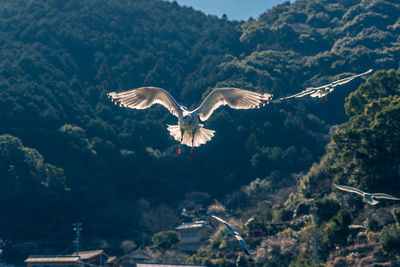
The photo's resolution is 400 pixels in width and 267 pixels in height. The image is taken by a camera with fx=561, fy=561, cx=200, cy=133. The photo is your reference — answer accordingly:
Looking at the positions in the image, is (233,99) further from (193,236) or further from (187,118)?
(193,236)

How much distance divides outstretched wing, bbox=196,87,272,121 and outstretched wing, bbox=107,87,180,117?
1.11 meters

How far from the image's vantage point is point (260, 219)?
5081cm

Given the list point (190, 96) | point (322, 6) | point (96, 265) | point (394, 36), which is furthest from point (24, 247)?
point (322, 6)

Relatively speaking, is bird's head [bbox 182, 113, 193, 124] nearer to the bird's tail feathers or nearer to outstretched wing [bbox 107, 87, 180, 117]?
outstretched wing [bbox 107, 87, 180, 117]

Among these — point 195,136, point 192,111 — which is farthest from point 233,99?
point 195,136

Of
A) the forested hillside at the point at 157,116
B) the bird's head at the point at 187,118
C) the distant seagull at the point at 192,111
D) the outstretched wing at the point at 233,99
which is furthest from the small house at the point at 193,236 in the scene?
the bird's head at the point at 187,118

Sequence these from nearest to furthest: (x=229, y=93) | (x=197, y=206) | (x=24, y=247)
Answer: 1. (x=229, y=93)
2. (x=24, y=247)
3. (x=197, y=206)

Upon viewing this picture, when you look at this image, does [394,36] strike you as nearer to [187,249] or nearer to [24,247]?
[187,249]

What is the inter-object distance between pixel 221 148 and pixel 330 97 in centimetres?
2351

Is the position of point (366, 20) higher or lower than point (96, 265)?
higher

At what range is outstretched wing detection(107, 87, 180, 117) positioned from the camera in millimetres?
20078

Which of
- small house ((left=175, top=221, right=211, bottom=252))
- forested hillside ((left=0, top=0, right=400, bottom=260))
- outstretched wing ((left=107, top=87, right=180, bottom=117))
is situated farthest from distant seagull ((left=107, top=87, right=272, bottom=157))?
small house ((left=175, top=221, right=211, bottom=252))

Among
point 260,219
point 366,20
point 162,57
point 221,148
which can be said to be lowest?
point 260,219

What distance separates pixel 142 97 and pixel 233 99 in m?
3.33
